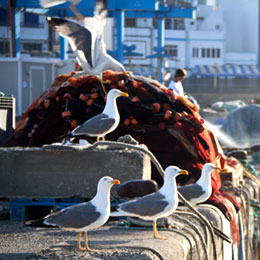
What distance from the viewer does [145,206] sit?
6527mm

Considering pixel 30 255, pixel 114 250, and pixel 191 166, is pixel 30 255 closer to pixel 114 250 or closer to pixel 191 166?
pixel 114 250

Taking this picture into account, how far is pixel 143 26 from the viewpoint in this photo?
86.2 metres

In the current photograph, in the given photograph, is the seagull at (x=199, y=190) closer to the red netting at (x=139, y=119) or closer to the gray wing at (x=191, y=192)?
the gray wing at (x=191, y=192)

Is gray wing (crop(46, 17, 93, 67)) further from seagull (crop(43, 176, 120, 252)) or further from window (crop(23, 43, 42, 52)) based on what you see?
window (crop(23, 43, 42, 52))

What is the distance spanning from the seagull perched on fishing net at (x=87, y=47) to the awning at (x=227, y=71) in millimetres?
80231

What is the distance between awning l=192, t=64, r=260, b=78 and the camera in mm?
90438

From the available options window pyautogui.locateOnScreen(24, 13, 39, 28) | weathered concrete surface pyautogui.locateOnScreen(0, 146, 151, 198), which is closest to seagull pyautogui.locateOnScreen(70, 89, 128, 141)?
weathered concrete surface pyautogui.locateOnScreen(0, 146, 151, 198)

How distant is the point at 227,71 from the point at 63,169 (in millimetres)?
85281

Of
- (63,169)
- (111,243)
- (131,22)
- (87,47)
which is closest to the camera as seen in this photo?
(111,243)

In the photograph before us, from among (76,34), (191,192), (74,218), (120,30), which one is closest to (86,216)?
(74,218)

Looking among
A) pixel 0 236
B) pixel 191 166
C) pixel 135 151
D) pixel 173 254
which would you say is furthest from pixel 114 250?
pixel 191 166

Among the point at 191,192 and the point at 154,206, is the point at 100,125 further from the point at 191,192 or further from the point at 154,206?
the point at 154,206

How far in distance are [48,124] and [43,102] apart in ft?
1.32

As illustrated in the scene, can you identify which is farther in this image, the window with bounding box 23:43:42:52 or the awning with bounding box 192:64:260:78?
the awning with bounding box 192:64:260:78
